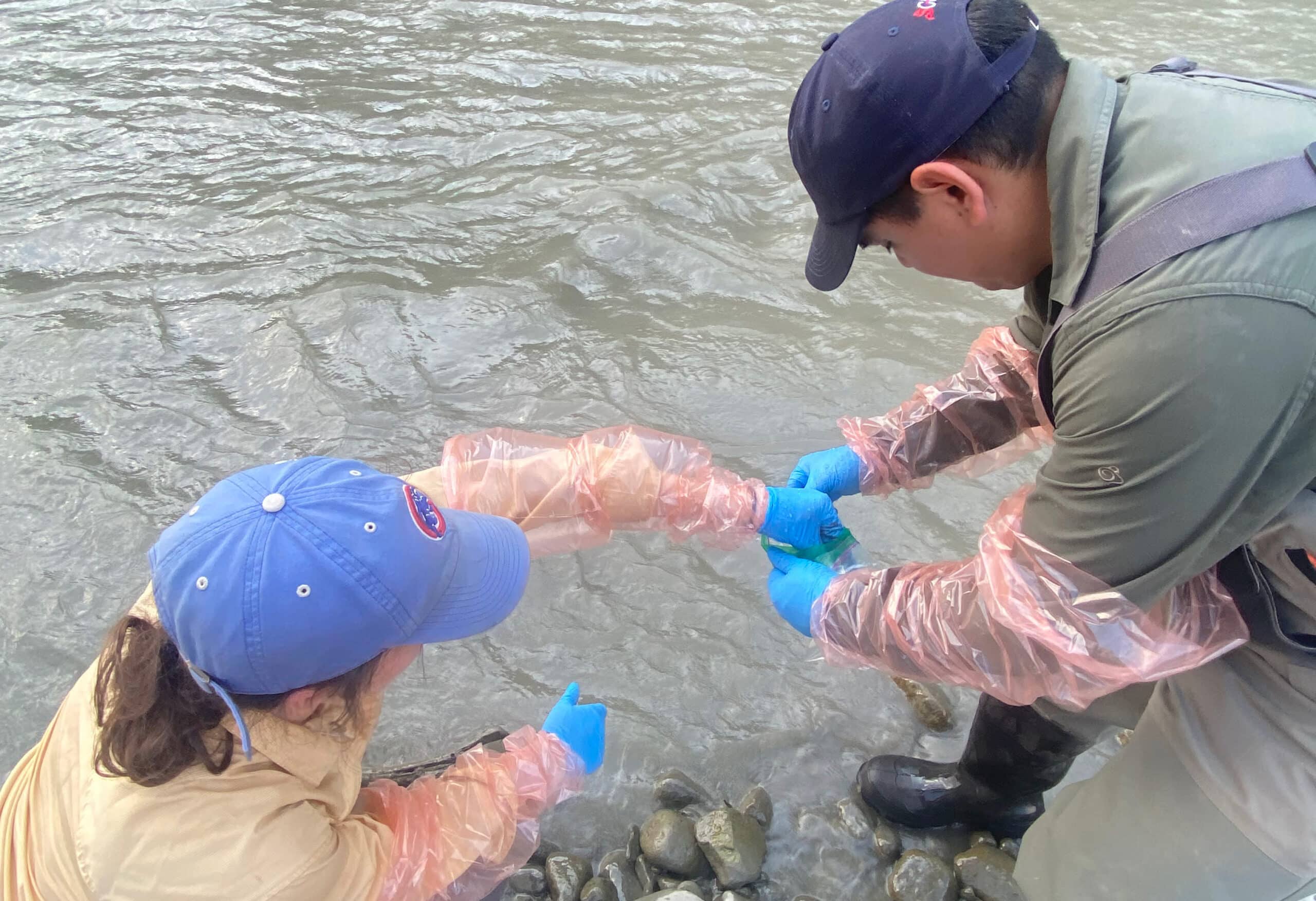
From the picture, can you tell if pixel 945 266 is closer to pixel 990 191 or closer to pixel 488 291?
pixel 990 191

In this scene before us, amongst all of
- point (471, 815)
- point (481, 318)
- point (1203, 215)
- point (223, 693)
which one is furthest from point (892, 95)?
point (481, 318)

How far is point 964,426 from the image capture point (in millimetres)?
2486

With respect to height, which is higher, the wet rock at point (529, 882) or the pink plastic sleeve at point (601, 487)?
the pink plastic sleeve at point (601, 487)

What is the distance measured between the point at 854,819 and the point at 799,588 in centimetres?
79

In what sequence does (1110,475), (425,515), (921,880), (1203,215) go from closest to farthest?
(1203,215)
(1110,475)
(425,515)
(921,880)

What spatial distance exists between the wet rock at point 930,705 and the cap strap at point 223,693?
187cm

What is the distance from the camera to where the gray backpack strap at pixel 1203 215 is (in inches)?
51.5

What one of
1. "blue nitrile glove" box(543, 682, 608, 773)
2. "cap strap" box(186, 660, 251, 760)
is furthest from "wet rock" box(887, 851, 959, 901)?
"cap strap" box(186, 660, 251, 760)

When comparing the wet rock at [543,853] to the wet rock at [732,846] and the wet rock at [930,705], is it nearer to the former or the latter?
the wet rock at [732,846]

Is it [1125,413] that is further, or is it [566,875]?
[566,875]

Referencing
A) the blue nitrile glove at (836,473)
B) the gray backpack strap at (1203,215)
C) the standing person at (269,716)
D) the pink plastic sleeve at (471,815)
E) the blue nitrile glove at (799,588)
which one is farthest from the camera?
the blue nitrile glove at (836,473)

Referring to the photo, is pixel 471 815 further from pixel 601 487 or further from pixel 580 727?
pixel 601 487

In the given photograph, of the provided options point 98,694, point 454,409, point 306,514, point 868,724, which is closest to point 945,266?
point 306,514

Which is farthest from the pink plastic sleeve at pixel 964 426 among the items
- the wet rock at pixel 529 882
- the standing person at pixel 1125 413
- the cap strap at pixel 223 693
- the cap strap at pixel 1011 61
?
the cap strap at pixel 223 693
